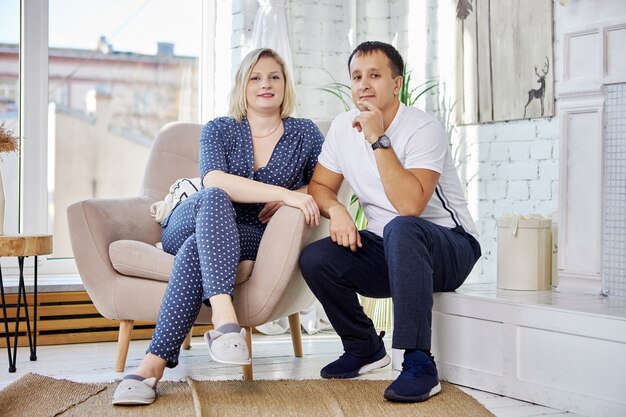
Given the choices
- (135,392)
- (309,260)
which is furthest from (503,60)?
(135,392)

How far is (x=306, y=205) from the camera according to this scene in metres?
2.69

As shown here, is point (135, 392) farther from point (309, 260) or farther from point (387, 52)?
point (387, 52)

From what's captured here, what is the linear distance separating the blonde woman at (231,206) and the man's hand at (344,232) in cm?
7

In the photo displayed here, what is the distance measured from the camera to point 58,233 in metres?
4.32

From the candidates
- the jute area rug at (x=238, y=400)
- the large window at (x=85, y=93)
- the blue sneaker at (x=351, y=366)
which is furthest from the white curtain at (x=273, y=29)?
the jute area rug at (x=238, y=400)

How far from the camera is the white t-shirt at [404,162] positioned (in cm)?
268

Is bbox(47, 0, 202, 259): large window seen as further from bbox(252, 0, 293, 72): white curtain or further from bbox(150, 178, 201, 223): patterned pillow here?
bbox(150, 178, 201, 223): patterned pillow

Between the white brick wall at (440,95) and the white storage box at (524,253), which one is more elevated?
the white brick wall at (440,95)

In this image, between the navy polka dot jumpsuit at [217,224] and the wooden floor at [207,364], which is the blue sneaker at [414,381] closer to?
the wooden floor at [207,364]

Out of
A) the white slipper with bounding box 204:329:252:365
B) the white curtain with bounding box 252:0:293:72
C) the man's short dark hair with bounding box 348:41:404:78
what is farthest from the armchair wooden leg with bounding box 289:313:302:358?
the white curtain with bounding box 252:0:293:72

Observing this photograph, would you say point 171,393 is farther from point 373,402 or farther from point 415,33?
point 415,33

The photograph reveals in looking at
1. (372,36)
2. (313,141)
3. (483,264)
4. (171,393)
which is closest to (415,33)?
(372,36)

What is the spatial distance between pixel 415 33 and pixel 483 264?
1286mm

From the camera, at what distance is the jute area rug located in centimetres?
230
